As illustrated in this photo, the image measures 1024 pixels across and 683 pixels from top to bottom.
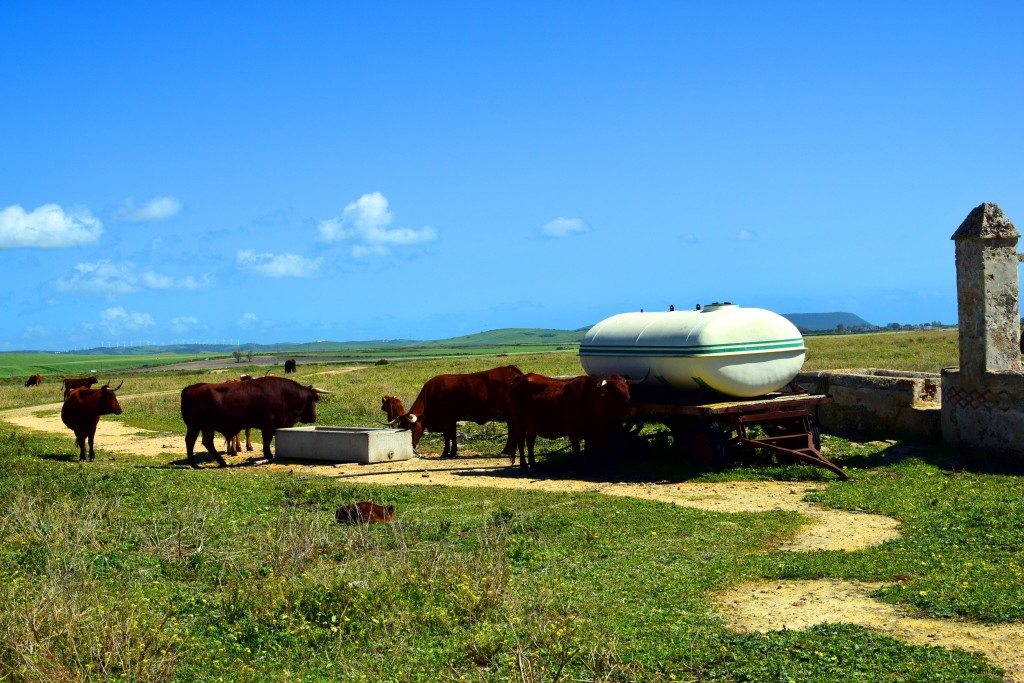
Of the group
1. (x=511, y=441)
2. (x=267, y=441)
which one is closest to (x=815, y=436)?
(x=511, y=441)

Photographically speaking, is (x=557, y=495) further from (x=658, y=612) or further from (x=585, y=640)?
(x=585, y=640)

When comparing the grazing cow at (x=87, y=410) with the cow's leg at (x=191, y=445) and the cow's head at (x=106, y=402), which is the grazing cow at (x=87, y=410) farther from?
the cow's leg at (x=191, y=445)

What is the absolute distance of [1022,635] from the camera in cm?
781

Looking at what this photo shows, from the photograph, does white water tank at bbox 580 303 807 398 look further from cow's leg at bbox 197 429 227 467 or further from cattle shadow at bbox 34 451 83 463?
cattle shadow at bbox 34 451 83 463

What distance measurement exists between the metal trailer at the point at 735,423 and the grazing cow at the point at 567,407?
48 centimetres

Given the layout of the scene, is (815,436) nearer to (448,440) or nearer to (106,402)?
(448,440)

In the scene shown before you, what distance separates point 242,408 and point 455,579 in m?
13.5

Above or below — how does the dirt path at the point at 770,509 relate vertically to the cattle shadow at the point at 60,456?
below

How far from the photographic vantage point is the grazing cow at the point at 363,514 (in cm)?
1276

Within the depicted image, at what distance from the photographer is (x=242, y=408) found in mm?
21438

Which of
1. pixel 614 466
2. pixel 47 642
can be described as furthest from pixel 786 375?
pixel 47 642

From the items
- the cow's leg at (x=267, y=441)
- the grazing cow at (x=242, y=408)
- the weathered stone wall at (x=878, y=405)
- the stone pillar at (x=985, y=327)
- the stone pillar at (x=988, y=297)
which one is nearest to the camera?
the stone pillar at (x=985, y=327)

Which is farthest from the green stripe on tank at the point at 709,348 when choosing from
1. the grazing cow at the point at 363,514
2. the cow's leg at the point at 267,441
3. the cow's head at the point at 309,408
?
the cow's leg at the point at 267,441

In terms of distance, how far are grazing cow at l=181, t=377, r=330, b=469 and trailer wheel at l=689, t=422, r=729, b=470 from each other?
9207 millimetres
